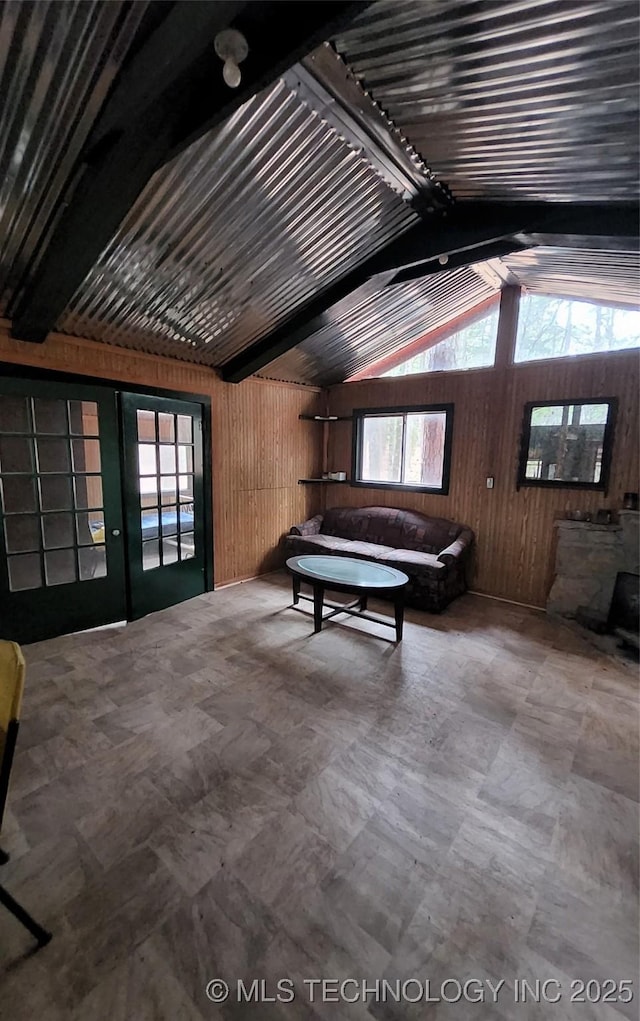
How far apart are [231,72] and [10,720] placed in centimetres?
224

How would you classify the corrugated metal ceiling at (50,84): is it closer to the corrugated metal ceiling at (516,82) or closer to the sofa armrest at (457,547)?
the corrugated metal ceiling at (516,82)

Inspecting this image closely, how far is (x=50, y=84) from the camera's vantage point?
1.46m

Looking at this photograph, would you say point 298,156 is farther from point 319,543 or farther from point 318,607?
point 319,543

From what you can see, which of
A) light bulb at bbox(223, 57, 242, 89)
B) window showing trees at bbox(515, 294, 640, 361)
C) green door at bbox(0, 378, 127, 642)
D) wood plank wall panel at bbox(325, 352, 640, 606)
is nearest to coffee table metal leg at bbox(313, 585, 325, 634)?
green door at bbox(0, 378, 127, 642)

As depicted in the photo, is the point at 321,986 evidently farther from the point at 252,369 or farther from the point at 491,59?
the point at 252,369

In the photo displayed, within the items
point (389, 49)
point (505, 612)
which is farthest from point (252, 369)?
point (505, 612)

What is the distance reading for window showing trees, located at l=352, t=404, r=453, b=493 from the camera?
483 centimetres

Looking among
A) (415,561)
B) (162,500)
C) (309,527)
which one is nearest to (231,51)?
(162,500)

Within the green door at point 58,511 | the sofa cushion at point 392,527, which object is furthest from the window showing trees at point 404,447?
the green door at point 58,511

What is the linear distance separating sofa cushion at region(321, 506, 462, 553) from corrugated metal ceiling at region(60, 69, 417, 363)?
2.71 m

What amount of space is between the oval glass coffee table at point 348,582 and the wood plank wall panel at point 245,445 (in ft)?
3.87

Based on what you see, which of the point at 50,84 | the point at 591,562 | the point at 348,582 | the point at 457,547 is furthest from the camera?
the point at 457,547

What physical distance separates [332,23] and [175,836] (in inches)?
119

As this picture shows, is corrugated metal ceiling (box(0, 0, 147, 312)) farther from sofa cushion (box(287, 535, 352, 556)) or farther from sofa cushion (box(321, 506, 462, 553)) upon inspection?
sofa cushion (box(321, 506, 462, 553))
